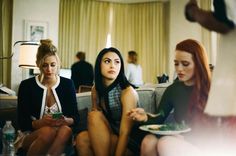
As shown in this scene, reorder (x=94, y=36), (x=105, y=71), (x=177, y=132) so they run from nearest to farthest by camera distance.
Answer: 1. (x=177, y=132)
2. (x=105, y=71)
3. (x=94, y=36)

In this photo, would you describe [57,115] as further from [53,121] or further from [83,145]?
[83,145]

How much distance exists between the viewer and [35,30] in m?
1.33

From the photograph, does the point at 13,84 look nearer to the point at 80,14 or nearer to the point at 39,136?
the point at 39,136

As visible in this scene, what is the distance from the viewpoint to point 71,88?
135 cm

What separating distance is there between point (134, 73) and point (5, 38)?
1.65 ft

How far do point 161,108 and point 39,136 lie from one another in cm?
45

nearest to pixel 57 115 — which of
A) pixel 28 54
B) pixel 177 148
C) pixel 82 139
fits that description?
pixel 82 139

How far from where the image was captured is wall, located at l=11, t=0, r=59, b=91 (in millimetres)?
1288

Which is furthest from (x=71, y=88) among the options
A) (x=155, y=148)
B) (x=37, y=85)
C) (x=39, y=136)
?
(x=155, y=148)

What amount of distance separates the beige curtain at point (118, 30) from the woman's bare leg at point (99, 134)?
0.20 metres

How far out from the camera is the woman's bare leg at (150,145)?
99cm

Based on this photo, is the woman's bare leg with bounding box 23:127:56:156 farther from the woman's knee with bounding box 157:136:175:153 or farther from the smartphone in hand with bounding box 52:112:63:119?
the woman's knee with bounding box 157:136:175:153

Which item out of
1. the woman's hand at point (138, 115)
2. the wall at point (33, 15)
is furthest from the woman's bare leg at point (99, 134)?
→ the wall at point (33, 15)

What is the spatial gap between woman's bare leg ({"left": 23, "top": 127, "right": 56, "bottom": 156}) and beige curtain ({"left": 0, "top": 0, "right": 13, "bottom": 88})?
10.0 inches
